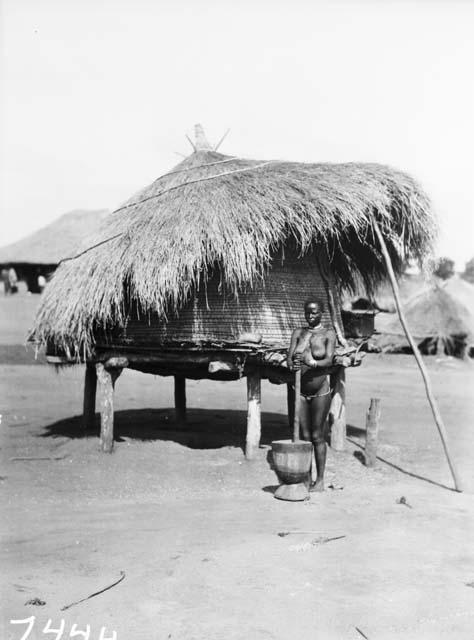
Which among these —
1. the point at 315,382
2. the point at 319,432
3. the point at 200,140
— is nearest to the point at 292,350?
the point at 315,382

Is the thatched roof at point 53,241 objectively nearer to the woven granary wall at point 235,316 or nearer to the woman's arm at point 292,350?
the woven granary wall at point 235,316

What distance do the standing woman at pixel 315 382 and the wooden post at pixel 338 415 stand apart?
74.1 inches

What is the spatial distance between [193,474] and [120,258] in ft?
8.21

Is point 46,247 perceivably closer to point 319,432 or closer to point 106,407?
point 106,407

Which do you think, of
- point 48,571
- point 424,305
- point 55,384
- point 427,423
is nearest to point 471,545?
point 48,571

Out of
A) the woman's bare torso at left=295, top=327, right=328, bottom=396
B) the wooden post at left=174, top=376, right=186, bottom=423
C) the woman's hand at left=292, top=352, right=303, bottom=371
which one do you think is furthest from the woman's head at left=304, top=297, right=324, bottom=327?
the wooden post at left=174, top=376, right=186, bottom=423

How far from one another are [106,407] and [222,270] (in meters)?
2.16

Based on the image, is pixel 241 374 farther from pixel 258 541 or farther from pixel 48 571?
pixel 48 571

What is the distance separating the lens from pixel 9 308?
77.3ft

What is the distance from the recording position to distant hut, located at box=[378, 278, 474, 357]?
21.4 metres

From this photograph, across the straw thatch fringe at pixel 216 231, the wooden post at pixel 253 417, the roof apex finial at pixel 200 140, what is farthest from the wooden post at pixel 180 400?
the roof apex finial at pixel 200 140

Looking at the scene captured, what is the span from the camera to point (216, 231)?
7965 mm

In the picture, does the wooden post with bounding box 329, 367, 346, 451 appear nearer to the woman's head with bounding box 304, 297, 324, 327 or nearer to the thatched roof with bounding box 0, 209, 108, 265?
the woman's head with bounding box 304, 297, 324, 327

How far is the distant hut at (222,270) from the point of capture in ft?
26.5
